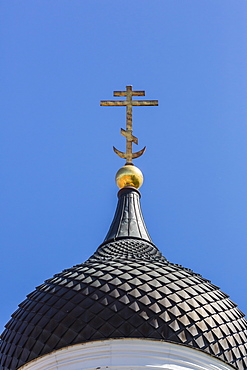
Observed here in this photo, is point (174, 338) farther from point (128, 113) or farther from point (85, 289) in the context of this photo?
point (128, 113)

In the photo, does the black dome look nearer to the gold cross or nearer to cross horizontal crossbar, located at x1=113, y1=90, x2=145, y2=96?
the gold cross

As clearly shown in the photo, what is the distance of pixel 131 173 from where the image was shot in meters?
16.8

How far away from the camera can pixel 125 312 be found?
11.8 m

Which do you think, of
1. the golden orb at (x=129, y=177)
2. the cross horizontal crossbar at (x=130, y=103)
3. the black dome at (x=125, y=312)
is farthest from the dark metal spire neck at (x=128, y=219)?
the cross horizontal crossbar at (x=130, y=103)

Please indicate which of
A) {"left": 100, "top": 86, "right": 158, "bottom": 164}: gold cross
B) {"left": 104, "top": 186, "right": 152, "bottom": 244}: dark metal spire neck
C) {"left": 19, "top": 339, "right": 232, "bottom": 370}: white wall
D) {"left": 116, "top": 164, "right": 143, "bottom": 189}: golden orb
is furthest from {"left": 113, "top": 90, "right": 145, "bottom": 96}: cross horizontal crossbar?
{"left": 19, "top": 339, "right": 232, "bottom": 370}: white wall

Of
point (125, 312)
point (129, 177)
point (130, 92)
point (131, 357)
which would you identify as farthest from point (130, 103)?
point (131, 357)

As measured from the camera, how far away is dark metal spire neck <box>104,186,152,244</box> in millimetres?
15414

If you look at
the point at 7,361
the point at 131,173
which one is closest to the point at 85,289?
the point at 7,361

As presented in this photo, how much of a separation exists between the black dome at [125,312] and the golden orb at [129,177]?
3.38 metres

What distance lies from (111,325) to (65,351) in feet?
2.38

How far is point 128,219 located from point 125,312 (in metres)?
4.21

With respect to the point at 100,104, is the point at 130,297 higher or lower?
lower

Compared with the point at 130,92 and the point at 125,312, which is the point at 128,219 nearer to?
the point at 130,92

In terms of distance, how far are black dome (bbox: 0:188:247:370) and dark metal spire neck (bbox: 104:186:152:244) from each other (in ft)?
5.72
